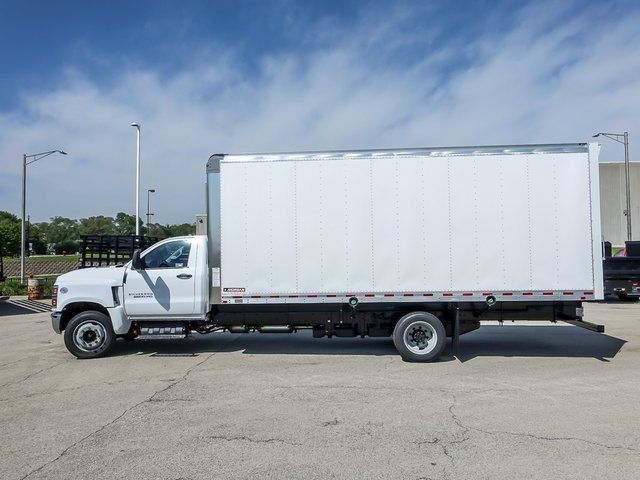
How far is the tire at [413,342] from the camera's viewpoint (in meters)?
8.47

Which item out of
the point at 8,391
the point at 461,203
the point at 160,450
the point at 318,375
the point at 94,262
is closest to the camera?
the point at 160,450

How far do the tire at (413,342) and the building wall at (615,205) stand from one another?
121 ft

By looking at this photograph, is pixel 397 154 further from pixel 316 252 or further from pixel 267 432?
pixel 267 432

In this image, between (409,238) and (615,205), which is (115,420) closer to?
(409,238)

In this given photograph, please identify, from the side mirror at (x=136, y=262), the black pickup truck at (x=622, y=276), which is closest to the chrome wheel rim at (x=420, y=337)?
the side mirror at (x=136, y=262)

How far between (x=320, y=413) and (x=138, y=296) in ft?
14.9

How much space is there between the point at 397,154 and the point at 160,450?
553 cm

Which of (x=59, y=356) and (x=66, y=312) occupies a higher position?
(x=66, y=312)

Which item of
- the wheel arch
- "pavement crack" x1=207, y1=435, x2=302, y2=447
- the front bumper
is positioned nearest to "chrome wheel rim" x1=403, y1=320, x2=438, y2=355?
"pavement crack" x1=207, y1=435, x2=302, y2=447

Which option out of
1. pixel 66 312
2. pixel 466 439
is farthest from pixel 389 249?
pixel 66 312

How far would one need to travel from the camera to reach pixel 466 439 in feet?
16.6

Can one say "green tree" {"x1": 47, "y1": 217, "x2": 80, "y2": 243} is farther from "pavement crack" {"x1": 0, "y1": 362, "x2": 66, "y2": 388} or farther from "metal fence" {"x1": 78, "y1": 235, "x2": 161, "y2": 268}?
"pavement crack" {"x1": 0, "y1": 362, "x2": 66, "y2": 388}

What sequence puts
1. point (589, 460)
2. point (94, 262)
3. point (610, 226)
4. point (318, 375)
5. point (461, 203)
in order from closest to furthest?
1. point (589, 460)
2. point (318, 375)
3. point (461, 203)
4. point (94, 262)
5. point (610, 226)

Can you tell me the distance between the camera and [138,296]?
29.7 ft
